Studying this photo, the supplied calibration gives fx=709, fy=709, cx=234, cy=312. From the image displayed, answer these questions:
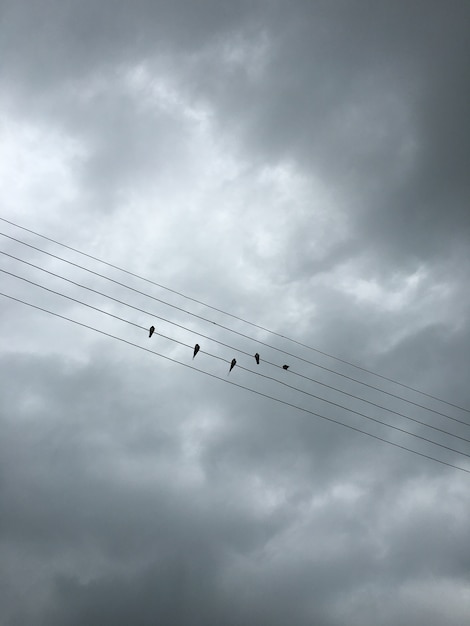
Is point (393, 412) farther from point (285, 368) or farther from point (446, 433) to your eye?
point (285, 368)

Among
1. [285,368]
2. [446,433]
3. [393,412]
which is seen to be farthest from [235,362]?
[446,433]

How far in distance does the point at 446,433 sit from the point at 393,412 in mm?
4074

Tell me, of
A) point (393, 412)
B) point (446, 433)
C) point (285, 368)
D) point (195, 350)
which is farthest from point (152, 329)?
point (446, 433)

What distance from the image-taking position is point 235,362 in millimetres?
51000

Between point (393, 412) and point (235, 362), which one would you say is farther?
point (235, 362)

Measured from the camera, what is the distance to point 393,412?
45.1 m

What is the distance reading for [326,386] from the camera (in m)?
44.8

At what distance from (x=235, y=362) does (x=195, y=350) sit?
3.72 metres

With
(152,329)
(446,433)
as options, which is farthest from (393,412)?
(152,329)

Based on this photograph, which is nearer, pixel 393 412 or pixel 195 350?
pixel 393 412

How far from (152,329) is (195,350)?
3.87 m

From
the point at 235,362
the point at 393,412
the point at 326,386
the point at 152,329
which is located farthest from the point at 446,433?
the point at 152,329

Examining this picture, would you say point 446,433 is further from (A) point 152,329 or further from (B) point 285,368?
(A) point 152,329

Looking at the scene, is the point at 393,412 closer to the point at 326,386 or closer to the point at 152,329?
the point at 326,386
